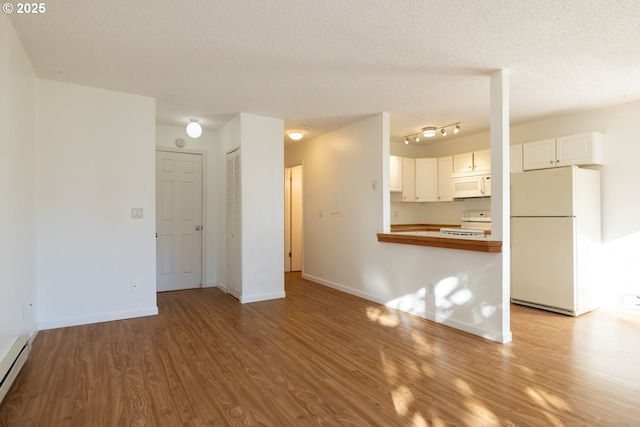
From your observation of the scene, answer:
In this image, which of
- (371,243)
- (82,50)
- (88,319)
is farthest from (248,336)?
(82,50)

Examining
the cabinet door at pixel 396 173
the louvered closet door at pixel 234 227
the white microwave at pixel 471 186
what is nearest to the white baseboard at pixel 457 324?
the louvered closet door at pixel 234 227

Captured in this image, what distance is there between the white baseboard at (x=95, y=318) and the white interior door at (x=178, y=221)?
1.30 m

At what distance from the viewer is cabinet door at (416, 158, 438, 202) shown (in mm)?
6105

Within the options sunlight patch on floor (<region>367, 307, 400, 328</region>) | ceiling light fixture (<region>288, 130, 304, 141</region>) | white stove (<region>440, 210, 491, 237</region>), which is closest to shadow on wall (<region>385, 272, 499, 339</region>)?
sunlight patch on floor (<region>367, 307, 400, 328</region>)

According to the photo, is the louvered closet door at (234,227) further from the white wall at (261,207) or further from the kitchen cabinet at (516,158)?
the kitchen cabinet at (516,158)

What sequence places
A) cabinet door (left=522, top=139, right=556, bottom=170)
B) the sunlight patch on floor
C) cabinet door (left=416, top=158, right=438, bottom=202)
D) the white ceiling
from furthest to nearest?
cabinet door (left=416, top=158, right=438, bottom=202) < cabinet door (left=522, top=139, right=556, bottom=170) < the sunlight patch on floor < the white ceiling

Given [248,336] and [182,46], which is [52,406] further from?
[182,46]

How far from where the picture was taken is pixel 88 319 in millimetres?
3631

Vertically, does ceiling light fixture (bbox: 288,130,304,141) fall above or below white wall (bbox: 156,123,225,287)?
above

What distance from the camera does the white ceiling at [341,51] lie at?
2.28 metres

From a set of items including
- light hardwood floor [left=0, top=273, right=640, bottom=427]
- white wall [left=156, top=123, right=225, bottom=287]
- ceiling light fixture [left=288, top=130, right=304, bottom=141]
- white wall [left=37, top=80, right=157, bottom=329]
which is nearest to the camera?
light hardwood floor [left=0, top=273, right=640, bottom=427]

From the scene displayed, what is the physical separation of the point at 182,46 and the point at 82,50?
859 mm

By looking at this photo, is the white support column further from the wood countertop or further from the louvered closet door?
the louvered closet door

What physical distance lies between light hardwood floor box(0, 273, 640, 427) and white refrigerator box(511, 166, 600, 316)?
1.08 ft
